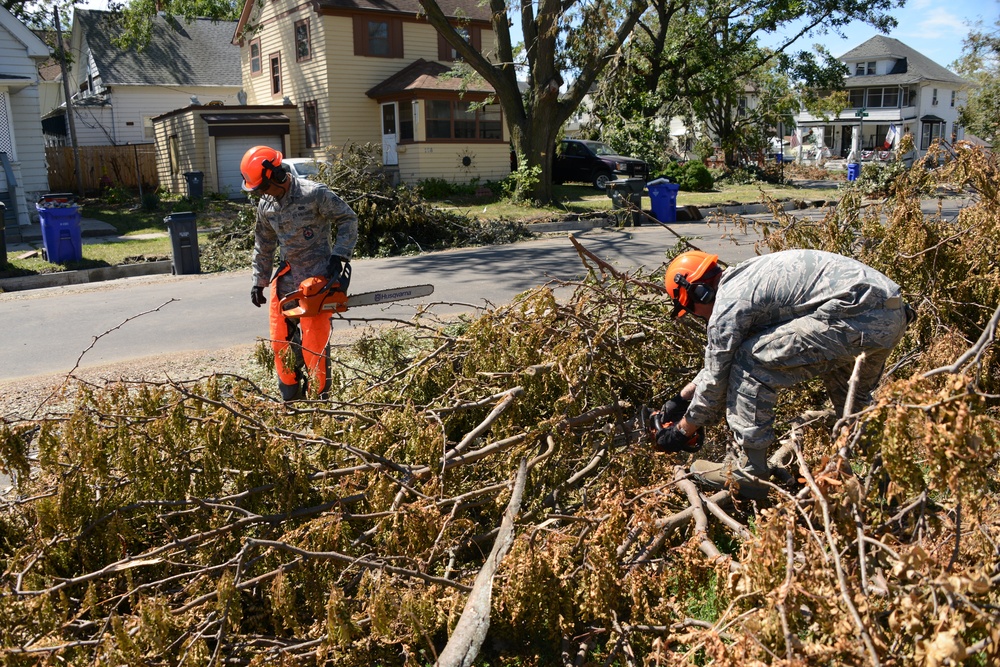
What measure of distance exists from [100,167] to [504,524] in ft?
90.2

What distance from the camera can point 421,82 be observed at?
25.4m

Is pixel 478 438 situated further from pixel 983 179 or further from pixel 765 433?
pixel 983 179

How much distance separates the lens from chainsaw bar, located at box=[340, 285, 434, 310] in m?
5.21

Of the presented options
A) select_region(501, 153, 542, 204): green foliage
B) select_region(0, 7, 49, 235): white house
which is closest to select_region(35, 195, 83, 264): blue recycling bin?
select_region(0, 7, 49, 235): white house

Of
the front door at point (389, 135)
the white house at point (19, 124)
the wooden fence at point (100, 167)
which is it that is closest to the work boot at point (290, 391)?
the white house at point (19, 124)

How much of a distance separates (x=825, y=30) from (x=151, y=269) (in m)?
26.9

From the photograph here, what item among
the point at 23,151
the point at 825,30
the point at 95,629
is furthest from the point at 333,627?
the point at 825,30

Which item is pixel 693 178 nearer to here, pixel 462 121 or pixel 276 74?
pixel 462 121

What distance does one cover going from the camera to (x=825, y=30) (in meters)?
30.6

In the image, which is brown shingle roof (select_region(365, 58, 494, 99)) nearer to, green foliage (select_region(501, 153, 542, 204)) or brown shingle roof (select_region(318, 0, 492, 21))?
brown shingle roof (select_region(318, 0, 492, 21))

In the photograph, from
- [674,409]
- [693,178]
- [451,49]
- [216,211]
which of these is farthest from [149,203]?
[674,409]

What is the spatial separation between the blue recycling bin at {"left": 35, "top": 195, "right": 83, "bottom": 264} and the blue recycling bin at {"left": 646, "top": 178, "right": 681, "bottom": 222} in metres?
10.4

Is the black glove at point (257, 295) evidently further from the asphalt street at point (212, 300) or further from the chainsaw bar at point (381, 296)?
the chainsaw bar at point (381, 296)

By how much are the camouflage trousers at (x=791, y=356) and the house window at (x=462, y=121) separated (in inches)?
931
